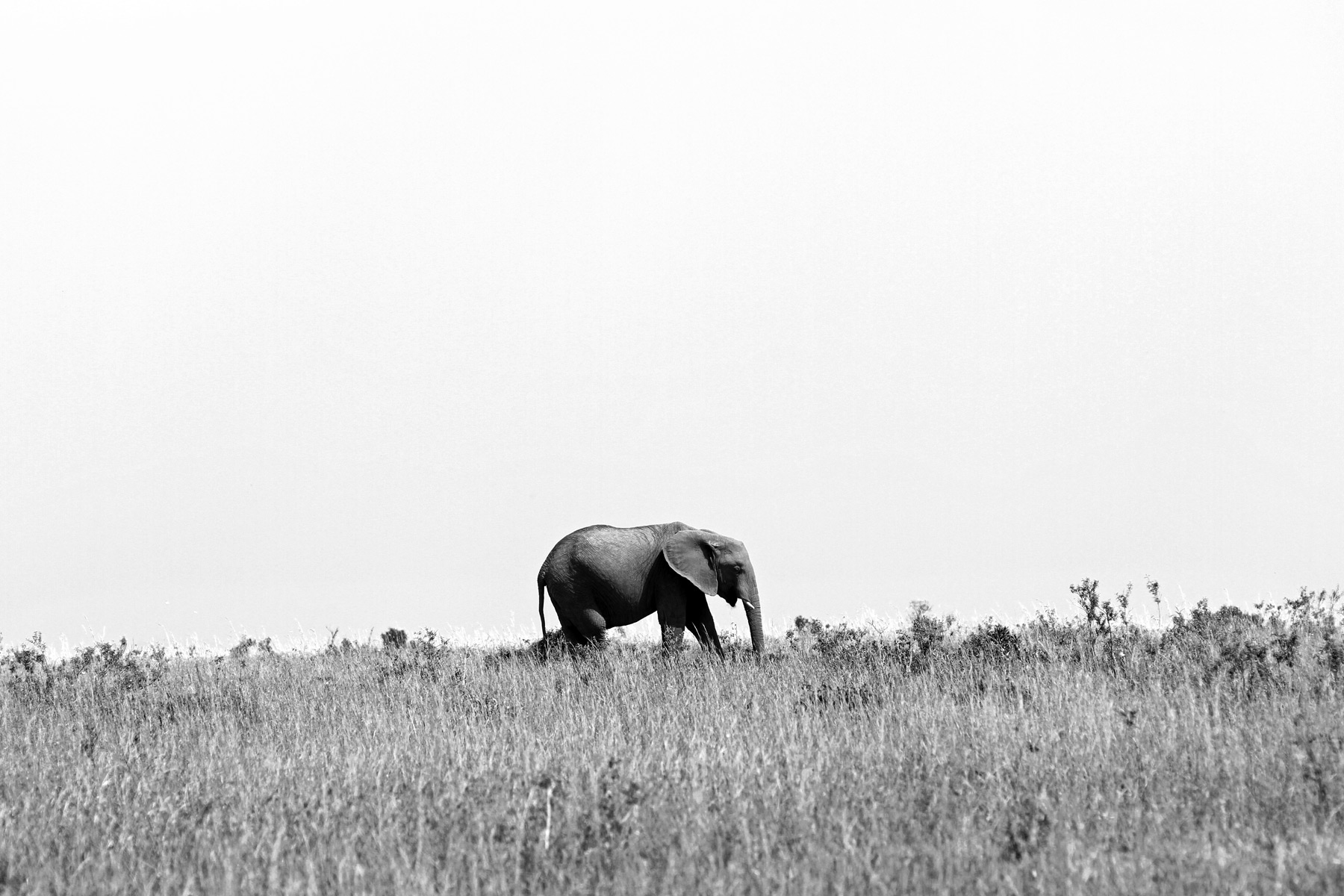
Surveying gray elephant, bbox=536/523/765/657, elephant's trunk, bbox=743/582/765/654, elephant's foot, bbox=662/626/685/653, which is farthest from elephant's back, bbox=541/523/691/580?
elephant's trunk, bbox=743/582/765/654

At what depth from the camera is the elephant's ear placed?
15836 mm

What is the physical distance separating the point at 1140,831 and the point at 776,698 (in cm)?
463

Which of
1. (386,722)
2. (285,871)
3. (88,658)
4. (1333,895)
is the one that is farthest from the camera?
(88,658)

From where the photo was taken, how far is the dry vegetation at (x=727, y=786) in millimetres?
4797

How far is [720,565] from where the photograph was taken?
1614 cm

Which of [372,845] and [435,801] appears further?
[435,801]

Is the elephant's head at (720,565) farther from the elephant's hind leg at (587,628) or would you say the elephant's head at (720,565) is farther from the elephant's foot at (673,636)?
the elephant's hind leg at (587,628)

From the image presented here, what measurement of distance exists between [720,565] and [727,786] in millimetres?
10002

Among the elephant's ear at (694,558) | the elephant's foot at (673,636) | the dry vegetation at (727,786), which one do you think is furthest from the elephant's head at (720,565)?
the dry vegetation at (727,786)

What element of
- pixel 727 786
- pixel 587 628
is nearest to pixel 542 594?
pixel 587 628

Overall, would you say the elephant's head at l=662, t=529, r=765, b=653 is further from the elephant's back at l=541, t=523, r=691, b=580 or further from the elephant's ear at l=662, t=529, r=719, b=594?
the elephant's back at l=541, t=523, r=691, b=580

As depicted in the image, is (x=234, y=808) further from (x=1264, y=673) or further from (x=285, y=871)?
(x=1264, y=673)

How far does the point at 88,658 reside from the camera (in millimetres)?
15406

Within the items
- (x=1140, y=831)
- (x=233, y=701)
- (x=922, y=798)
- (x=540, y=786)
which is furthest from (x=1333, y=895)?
(x=233, y=701)
